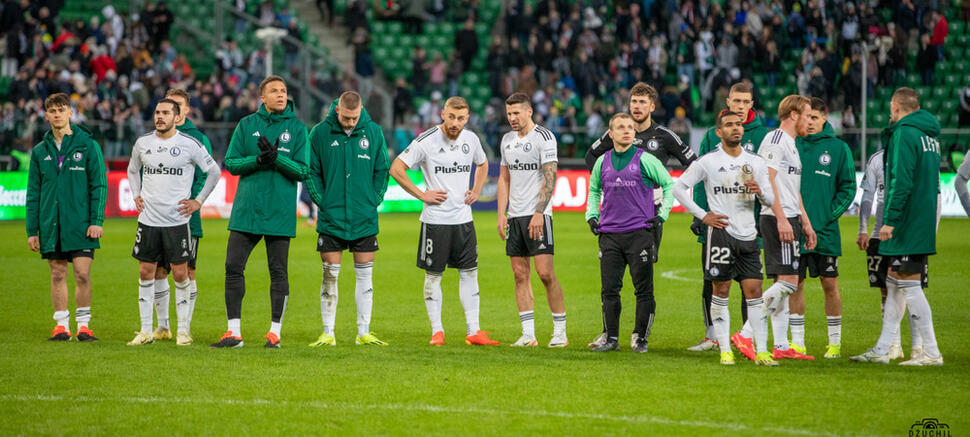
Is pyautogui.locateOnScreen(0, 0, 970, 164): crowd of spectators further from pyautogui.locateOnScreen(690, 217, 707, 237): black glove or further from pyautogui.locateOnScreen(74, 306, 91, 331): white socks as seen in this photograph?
pyautogui.locateOnScreen(690, 217, 707, 237): black glove

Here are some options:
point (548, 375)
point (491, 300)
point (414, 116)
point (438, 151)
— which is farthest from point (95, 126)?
point (548, 375)

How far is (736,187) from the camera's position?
8.98m

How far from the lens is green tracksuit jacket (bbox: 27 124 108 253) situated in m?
10.2

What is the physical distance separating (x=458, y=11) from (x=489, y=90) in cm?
313

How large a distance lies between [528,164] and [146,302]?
359cm

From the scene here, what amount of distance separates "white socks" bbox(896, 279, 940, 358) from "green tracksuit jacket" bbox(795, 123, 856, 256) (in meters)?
0.78

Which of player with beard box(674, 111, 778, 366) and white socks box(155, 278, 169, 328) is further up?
player with beard box(674, 111, 778, 366)

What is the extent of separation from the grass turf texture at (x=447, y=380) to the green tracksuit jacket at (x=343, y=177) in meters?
1.07

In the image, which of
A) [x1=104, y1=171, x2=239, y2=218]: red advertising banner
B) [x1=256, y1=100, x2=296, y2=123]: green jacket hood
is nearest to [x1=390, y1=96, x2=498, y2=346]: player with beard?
[x1=256, y1=100, x2=296, y2=123]: green jacket hood

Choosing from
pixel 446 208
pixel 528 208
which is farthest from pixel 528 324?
pixel 446 208

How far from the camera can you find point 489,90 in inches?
1399

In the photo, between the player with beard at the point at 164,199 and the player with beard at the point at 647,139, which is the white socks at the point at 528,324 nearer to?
the player with beard at the point at 647,139

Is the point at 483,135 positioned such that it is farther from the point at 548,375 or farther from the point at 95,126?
the point at 548,375

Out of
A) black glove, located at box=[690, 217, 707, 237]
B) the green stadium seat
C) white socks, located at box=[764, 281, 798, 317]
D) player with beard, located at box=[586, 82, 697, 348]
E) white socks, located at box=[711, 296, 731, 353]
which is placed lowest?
white socks, located at box=[711, 296, 731, 353]
